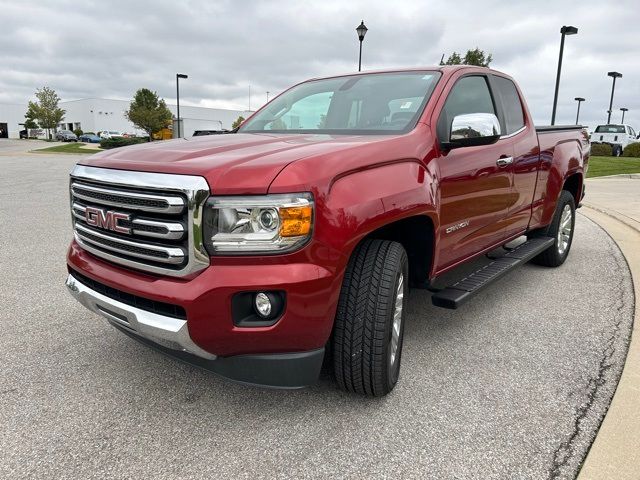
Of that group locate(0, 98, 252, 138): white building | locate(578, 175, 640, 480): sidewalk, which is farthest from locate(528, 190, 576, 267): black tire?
locate(0, 98, 252, 138): white building

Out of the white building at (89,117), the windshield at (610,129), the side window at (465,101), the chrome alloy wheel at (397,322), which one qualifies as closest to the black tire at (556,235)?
the side window at (465,101)

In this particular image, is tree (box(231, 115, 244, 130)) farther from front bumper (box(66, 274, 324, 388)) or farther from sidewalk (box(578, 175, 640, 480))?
sidewalk (box(578, 175, 640, 480))

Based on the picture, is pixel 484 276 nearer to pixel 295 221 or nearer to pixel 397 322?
pixel 397 322

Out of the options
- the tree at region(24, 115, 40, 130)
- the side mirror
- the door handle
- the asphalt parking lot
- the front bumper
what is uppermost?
the tree at region(24, 115, 40, 130)

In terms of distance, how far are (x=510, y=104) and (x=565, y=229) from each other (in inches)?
74.6

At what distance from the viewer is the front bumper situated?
7.27 ft

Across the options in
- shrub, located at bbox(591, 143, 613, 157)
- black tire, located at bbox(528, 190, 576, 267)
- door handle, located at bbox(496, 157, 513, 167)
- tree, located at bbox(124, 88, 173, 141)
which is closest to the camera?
door handle, located at bbox(496, 157, 513, 167)

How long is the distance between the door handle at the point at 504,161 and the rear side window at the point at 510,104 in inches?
12.7

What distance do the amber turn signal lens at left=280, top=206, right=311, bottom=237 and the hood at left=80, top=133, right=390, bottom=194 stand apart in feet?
0.43

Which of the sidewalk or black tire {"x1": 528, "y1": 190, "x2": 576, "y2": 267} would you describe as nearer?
the sidewalk

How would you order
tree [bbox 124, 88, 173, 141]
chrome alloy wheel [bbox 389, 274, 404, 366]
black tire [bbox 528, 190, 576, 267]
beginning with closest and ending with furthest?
1. chrome alloy wheel [bbox 389, 274, 404, 366]
2. black tire [bbox 528, 190, 576, 267]
3. tree [bbox 124, 88, 173, 141]

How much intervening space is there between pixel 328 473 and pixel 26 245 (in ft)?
17.5

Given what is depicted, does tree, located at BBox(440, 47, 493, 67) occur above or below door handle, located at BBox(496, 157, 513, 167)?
above

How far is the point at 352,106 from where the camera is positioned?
3.53m
